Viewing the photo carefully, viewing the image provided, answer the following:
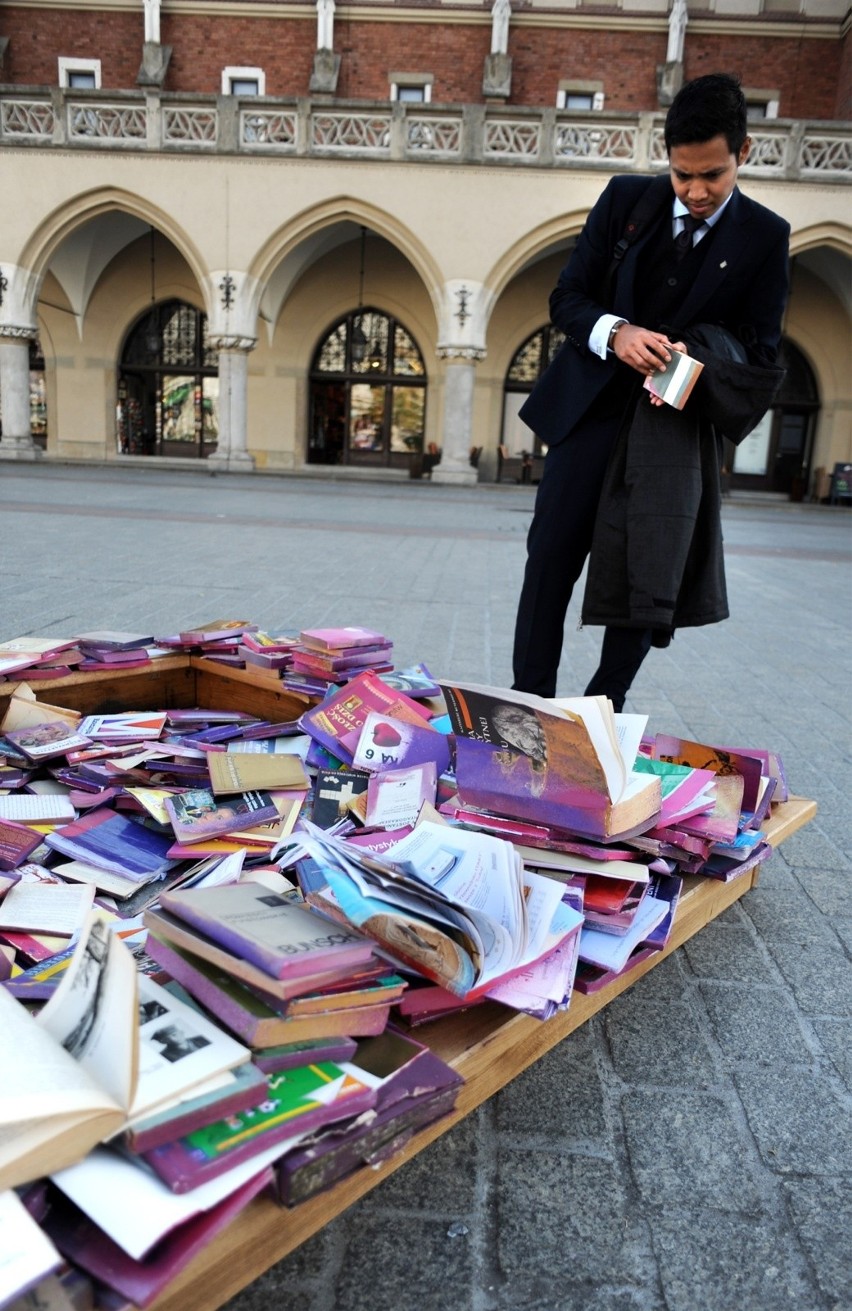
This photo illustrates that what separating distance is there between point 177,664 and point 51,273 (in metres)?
23.6

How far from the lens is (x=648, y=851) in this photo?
1974 millimetres

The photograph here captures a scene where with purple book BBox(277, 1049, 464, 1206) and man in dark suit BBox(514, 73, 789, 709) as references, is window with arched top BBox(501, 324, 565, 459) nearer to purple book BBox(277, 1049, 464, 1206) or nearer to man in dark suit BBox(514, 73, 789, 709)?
man in dark suit BBox(514, 73, 789, 709)

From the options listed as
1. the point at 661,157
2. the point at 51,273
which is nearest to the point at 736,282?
the point at 661,157

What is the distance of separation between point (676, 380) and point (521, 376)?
71.9ft

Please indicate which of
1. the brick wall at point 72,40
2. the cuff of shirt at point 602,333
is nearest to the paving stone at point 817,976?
the cuff of shirt at point 602,333

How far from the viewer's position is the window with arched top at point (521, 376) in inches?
912

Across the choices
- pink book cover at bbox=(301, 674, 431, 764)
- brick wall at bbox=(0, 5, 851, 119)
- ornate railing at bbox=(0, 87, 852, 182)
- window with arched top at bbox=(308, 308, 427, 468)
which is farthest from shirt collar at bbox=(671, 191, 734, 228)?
brick wall at bbox=(0, 5, 851, 119)

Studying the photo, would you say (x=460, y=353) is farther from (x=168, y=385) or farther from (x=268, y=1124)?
(x=268, y=1124)

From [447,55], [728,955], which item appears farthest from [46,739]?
[447,55]

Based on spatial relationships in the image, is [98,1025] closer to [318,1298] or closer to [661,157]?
[318,1298]

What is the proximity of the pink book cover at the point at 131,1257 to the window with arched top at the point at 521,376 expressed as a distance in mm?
22658

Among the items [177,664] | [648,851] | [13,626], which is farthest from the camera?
[13,626]

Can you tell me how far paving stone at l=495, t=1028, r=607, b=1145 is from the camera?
156 cm

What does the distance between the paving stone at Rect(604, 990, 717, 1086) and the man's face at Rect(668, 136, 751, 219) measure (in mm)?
1945
